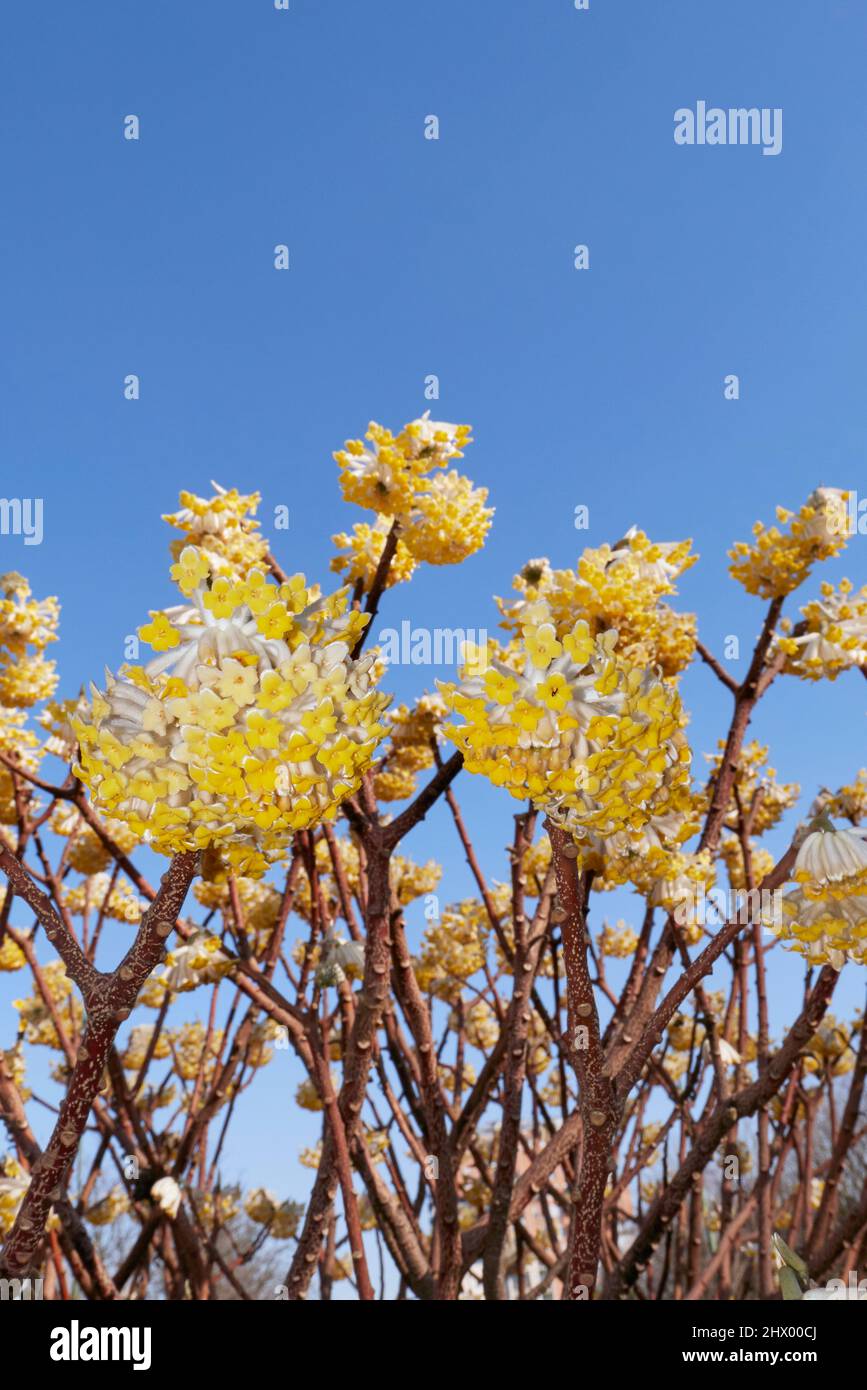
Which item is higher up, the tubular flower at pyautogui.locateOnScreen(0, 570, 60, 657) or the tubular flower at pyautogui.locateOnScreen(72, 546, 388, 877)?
the tubular flower at pyautogui.locateOnScreen(0, 570, 60, 657)

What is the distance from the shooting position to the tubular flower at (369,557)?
5.34 feet

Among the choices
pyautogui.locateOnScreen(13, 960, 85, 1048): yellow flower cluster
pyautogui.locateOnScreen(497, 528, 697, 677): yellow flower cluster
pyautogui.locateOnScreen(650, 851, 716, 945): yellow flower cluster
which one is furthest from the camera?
pyautogui.locateOnScreen(13, 960, 85, 1048): yellow flower cluster

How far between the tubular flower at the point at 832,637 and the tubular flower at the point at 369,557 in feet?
2.05

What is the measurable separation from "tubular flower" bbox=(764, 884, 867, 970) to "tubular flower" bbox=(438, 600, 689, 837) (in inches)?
10.7

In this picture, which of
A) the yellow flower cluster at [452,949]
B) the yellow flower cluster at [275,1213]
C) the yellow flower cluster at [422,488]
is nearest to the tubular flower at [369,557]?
the yellow flower cluster at [422,488]

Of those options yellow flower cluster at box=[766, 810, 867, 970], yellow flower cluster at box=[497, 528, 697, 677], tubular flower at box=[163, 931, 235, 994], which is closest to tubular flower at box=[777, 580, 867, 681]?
yellow flower cluster at box=[497, 528, 697, 677]

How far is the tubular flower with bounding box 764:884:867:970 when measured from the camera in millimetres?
930

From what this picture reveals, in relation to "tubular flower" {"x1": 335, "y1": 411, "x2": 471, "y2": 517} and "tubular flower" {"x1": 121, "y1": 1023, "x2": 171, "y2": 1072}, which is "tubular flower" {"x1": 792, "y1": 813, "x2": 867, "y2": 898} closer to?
"tubular flower" {"x1": 335, "y1": 411, "x2": 471, "y2": 517}

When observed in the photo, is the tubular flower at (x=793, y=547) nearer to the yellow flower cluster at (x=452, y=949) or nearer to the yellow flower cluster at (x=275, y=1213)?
the yellow flower cluster at (x=452, y=949)

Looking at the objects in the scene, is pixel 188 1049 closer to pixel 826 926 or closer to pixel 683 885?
pixel 683 885

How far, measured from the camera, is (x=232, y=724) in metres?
0.70
